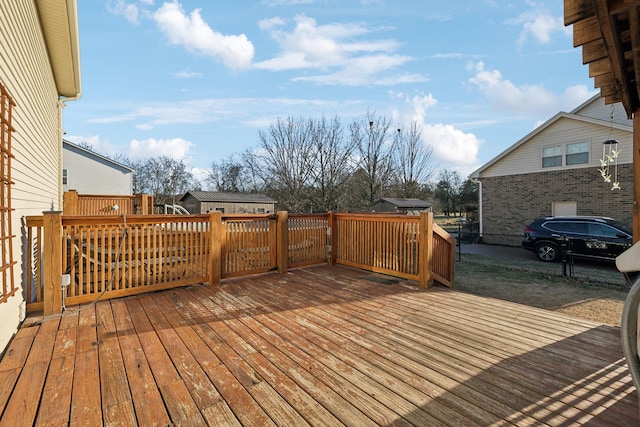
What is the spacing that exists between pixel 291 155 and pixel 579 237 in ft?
55.5

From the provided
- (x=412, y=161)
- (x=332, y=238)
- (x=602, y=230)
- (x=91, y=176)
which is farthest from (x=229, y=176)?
(x=602, y=230)

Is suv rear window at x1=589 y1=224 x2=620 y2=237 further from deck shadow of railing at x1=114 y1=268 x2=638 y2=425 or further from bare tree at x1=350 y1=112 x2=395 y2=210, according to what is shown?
bare tree at x1=350 y1=112 x2=395 y2=210

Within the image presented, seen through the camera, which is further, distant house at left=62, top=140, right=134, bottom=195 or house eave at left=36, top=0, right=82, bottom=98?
distant house at left=62, top=140, right=134, bottom=195

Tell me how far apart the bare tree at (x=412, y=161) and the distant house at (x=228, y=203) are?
35.3 ft

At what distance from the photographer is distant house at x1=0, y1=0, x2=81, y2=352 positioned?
8.21ft

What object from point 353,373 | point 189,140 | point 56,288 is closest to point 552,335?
point 353,373

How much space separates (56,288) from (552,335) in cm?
507

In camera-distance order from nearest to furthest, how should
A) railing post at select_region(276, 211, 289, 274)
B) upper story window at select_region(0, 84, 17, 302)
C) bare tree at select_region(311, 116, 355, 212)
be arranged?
upper story window at select_region(0, 84, 17, 302) → railing post at select_region(276, 211, 289, 274) → bare tree at select_region(311, 116, 355, 212)

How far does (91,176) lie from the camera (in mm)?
17156

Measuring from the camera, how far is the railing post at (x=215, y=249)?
4.37 metres

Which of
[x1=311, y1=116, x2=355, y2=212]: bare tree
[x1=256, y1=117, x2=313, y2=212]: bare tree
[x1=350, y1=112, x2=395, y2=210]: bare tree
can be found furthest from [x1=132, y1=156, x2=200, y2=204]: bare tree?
[x1=350, y1=112, x2=395, y2=210]: bare tree

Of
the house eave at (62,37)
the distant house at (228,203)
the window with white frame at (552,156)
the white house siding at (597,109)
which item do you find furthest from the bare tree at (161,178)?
the white house siding at (597,109)

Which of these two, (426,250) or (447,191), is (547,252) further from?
(447,191)

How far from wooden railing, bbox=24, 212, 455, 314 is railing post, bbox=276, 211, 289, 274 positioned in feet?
0.06
